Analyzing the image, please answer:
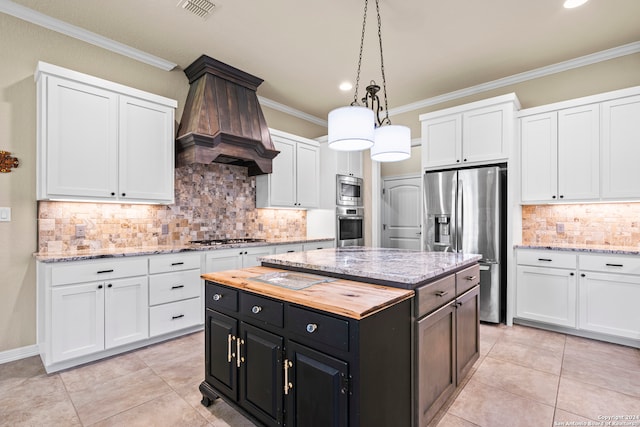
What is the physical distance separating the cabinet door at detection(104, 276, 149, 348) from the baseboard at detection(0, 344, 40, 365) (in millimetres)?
746

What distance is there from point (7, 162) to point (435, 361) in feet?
11.8

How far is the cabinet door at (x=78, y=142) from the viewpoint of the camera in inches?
103

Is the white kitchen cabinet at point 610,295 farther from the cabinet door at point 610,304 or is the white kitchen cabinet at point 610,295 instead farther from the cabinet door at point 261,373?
the cabinet door at point 261,373

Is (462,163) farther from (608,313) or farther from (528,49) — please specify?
(608,313)

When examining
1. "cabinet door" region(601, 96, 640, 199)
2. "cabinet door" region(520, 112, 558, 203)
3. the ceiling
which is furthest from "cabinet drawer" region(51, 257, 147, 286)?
"cabinet door" region(601, 96, 640, 199)

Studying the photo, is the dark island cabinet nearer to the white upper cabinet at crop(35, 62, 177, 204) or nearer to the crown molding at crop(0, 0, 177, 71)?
the white upper cabinet at crop(35, 62, 177, 204)

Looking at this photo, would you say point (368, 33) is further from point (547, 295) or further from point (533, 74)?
point (547, 295)

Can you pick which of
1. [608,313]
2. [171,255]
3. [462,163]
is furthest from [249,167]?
[608,313]

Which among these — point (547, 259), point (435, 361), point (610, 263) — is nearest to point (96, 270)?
point (435, 361)

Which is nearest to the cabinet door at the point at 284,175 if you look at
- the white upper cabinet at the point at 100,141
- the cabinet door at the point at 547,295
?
the white upper cabinet at the point at 100,141

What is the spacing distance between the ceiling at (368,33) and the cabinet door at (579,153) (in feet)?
2.37

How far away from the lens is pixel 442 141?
398cm

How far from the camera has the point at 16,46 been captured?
2.74 meters

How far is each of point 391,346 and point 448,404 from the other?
3.10ft
